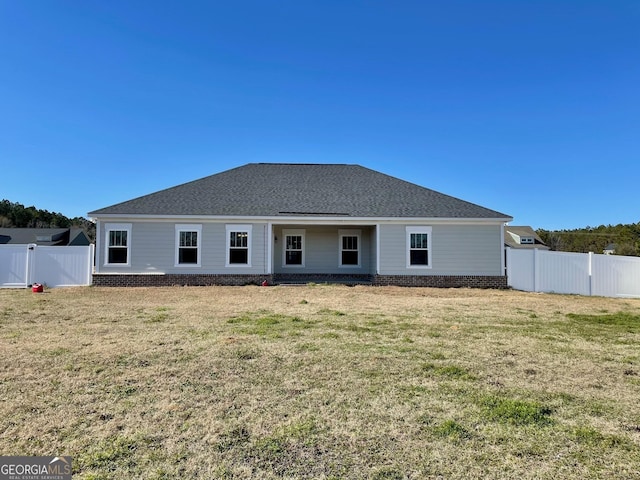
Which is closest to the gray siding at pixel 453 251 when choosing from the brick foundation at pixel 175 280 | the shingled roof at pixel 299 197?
the shingled roof at pixel 299 197

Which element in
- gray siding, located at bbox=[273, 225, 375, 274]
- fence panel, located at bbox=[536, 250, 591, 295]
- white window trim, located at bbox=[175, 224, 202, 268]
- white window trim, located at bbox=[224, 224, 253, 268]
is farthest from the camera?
gray siding, located at bbox=[273, 225, 375, 274]

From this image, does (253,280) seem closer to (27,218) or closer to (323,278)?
(323,278)

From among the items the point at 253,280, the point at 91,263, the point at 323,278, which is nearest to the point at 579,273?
the point at 323,278

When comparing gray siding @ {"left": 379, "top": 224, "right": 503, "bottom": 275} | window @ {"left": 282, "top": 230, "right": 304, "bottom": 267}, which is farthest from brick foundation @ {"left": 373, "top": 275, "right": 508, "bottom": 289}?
window @ {"left": 282, "top": 230, "right": 304, "bottom": 267}

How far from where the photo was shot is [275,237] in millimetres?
19109

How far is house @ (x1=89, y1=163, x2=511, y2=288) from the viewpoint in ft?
54.7

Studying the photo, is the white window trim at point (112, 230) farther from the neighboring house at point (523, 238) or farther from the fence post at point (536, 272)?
the neighboring house at point (523, 238)

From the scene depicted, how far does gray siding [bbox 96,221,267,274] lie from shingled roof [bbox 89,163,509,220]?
71 cm

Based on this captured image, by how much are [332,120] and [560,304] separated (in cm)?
1466

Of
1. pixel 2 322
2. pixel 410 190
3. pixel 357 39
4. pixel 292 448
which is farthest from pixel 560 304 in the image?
pixel 2 322

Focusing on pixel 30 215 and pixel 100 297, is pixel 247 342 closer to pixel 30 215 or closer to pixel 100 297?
pixel 100 297

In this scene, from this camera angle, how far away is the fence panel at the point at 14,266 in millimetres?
15703

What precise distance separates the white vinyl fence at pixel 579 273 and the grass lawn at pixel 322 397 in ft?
21.2

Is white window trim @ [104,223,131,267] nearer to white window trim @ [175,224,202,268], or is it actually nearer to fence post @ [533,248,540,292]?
white window trim @ [175,224,202,268]
